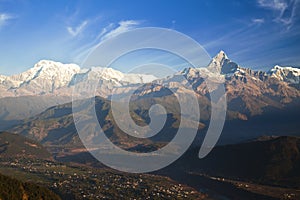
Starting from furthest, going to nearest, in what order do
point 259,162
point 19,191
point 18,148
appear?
1. point 18,148
2. point 259,162
3. point 19,191

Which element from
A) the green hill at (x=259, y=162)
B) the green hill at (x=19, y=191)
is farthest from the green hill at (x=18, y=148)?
the green hill at (x=19, y=191)

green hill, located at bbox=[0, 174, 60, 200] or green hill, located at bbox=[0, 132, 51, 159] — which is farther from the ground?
green hill, located at bbox=[0, 132, 51, 159]

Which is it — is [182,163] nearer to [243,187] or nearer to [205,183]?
[205,183]

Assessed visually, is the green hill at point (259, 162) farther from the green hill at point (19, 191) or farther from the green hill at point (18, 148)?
the green hill at point (18, 148)

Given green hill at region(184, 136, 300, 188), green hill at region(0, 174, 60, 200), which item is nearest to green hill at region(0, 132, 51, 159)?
green hill at region(184, 136, 300, 188)

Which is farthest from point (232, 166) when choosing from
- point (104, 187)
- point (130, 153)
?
point (130, 153)

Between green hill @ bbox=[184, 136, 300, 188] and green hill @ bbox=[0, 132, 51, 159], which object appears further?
green hill @ bbox=[0, 132, 51, 159]

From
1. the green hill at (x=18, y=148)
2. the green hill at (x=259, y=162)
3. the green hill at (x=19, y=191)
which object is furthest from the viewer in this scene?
the green hill at (x=18, y=148)

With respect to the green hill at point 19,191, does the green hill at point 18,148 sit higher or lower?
higher

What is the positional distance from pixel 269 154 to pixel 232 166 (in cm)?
1331

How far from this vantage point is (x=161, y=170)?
140 metres

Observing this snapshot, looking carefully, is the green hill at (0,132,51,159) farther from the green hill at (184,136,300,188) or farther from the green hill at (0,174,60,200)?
the green hill at (0,174,60,200)

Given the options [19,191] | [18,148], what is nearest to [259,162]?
[19,191]

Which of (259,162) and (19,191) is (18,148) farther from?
(19,191)
